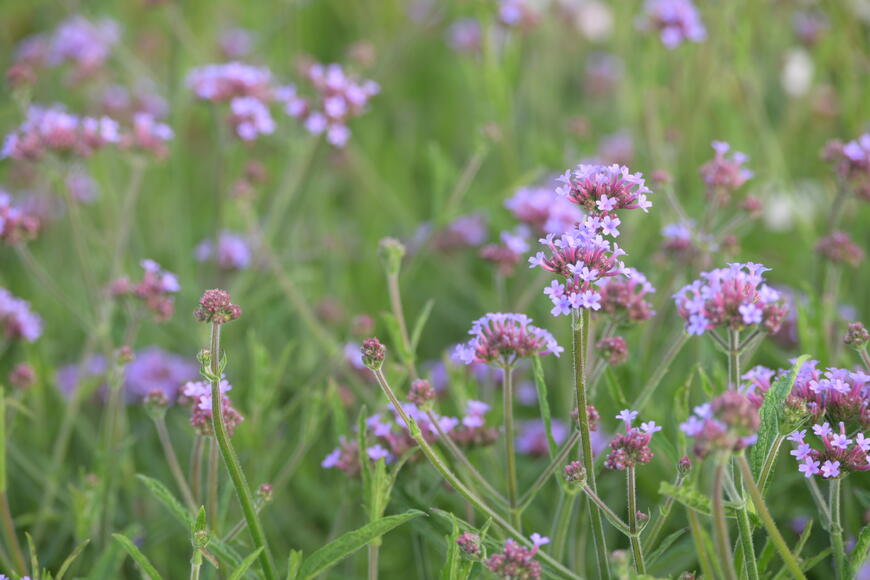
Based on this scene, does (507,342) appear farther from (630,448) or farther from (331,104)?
(331,104)

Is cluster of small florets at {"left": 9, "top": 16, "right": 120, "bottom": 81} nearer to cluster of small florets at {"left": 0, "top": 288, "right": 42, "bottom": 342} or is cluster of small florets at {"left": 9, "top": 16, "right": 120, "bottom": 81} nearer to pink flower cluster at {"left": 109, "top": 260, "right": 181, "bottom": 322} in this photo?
cluster of small florets at {"left": 0, "top": 288, "right": 42, "bottom": 342}

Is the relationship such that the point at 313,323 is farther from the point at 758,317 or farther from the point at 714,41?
the point at 714,41

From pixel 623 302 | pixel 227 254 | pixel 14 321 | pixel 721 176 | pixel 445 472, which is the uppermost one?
pixel 227 254

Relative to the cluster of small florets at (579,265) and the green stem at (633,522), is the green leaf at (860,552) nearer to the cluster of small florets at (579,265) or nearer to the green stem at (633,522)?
the green stem at (633,522)

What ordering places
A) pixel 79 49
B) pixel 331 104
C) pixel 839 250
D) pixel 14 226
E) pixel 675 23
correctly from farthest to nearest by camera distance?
pixel 79 49, pixel 675 23, pixel 331 104, pixel 839 250, pixel 14 226

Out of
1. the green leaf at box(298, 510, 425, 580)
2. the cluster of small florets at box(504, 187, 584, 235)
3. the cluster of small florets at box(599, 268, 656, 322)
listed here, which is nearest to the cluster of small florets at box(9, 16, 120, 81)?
the cluster of small florets at box(504, 187, 584, 235)

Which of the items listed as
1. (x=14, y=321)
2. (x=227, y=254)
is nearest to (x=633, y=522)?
(x=14, y=321)
